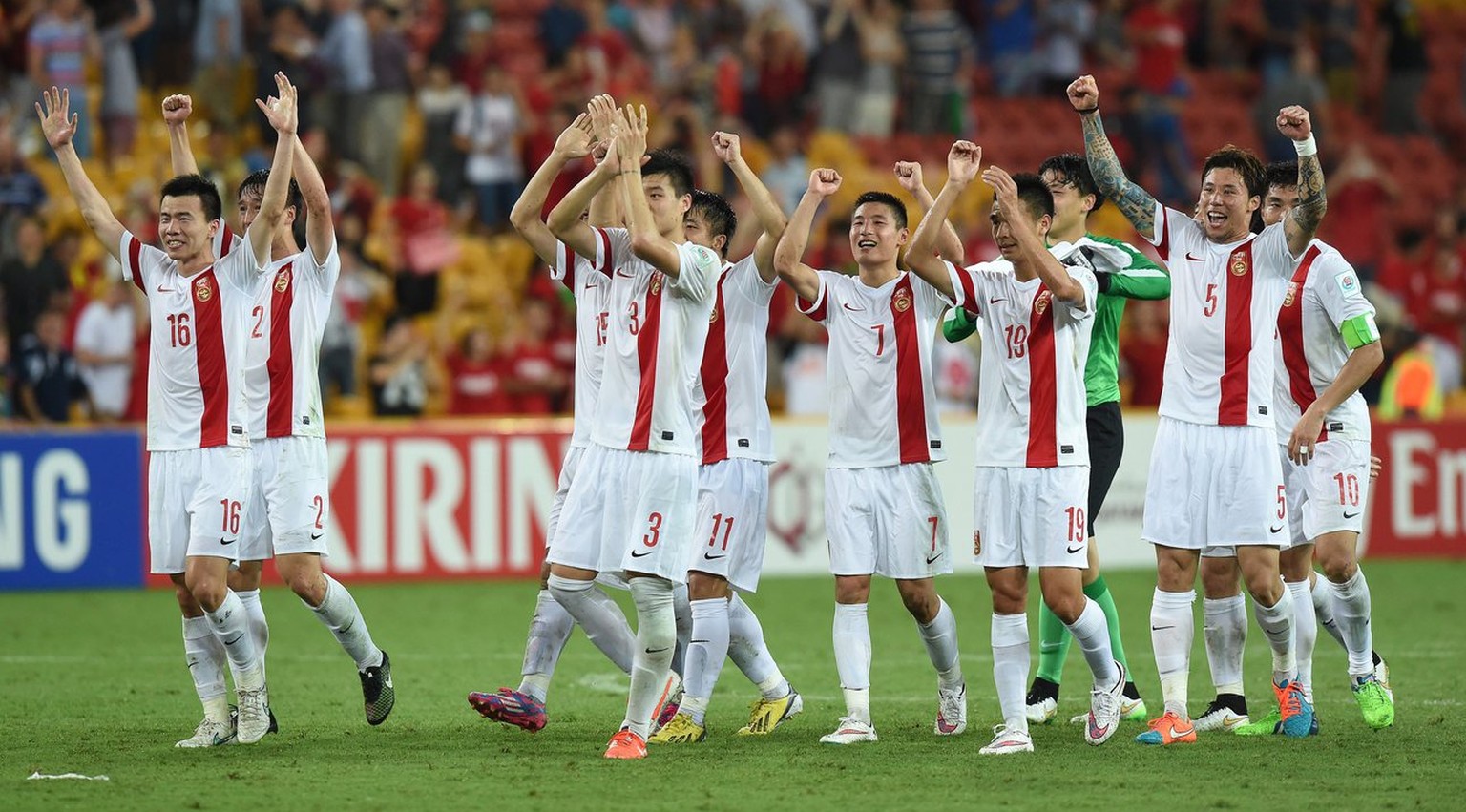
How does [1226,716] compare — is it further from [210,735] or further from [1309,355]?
[210,735]

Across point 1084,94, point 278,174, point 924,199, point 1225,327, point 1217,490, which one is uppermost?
point 1084,94

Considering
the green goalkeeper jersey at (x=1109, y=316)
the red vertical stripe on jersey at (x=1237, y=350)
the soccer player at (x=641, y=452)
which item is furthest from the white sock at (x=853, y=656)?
the red vertical stripe on jersey at (x=1237, y=350)

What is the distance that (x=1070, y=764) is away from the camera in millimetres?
8547

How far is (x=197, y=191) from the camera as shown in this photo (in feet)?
31.0

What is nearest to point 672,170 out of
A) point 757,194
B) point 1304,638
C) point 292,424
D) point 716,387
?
point 757,194

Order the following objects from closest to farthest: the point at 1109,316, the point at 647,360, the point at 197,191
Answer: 1. the point at 647,360
2. the point at 197,191
3. the point at 1109,316

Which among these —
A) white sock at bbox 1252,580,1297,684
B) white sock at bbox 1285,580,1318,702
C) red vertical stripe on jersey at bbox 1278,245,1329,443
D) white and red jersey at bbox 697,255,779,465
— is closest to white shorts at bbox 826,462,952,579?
white and red jersey at bbox 697,255,779,465

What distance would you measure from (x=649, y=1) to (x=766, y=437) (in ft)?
49.4

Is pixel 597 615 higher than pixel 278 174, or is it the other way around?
pixel 278 174

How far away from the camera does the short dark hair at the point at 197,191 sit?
9.41 meters

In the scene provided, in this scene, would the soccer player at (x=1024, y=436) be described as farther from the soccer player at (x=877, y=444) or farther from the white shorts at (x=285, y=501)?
the white shorts at (x=285, y=501)

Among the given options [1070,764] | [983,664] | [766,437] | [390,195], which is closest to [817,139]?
[390,195]

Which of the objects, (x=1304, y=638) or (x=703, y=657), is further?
(x=1304, y=638)

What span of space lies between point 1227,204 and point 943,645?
2538 mm
